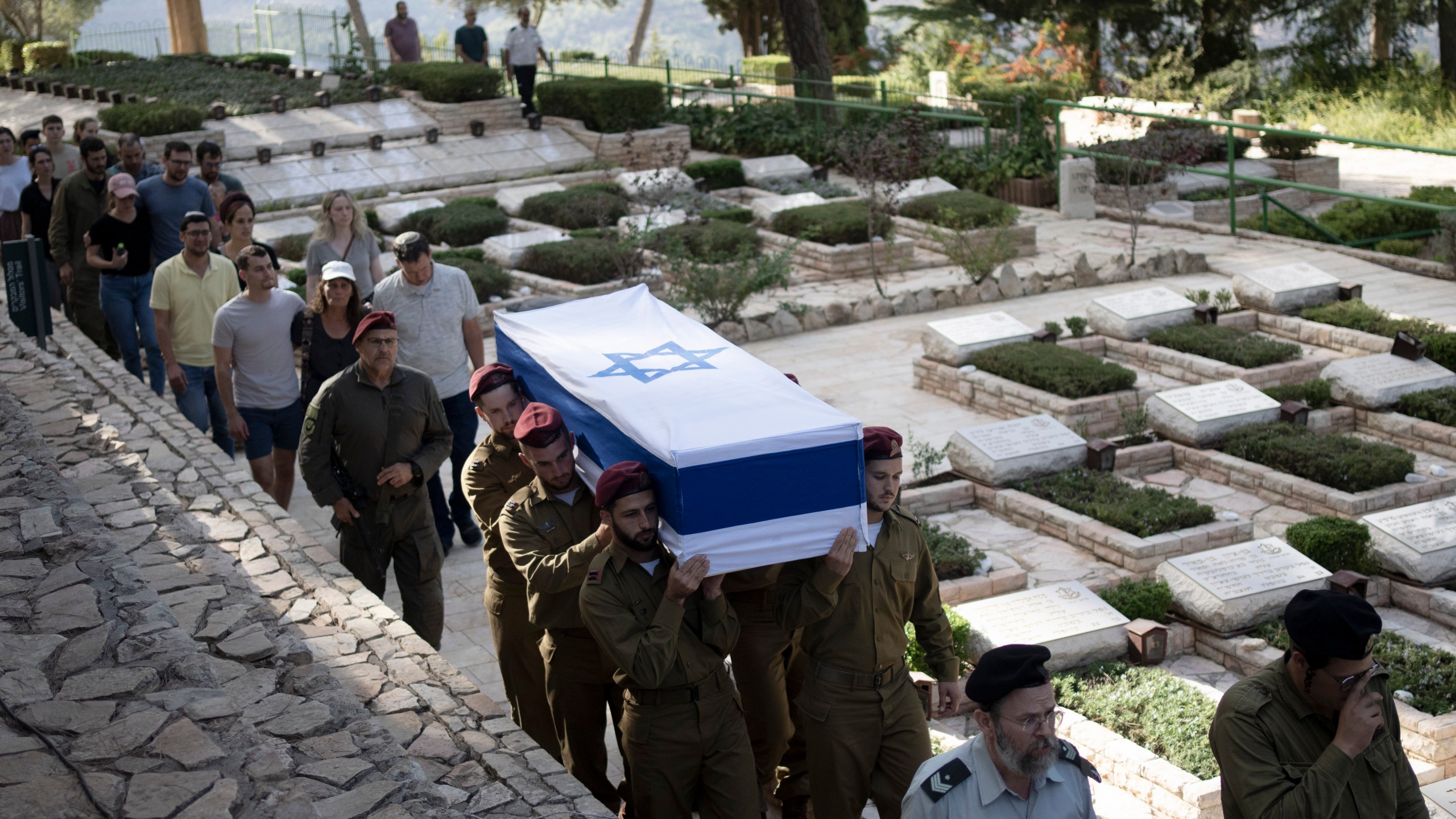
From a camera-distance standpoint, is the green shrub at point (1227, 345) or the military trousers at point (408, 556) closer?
the military trousers at point (408, 556)

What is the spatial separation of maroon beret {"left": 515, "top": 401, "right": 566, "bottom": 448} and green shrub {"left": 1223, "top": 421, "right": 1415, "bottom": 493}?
525 centimetres

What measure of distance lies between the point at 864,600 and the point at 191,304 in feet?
17.0

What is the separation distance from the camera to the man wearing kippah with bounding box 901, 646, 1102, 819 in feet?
11.1

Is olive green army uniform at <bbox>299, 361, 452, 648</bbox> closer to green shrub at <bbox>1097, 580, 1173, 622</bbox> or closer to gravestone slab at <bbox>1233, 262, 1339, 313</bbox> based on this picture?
green shrub at <bbox>1097, 580, 1173, 622</bbox>

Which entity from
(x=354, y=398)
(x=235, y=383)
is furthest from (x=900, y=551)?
(x=235, y=383)

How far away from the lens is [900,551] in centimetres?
443

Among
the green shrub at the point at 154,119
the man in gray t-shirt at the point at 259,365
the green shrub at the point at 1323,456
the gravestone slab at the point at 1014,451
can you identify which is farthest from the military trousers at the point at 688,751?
the green shrub at the point at 154,119

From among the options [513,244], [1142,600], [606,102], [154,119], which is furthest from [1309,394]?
[154,119]

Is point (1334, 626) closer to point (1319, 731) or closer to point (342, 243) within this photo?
point (1319, 731)

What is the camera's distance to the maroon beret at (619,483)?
13.4ft

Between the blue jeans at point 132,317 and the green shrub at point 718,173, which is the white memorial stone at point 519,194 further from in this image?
the blue jeans at point 132,317

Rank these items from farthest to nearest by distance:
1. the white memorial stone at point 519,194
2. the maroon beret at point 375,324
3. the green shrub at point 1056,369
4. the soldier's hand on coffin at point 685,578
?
the white memorial stone at point 519,194, the green shrub at point 1056,369, the maroon beret at point 375,324, the soldier's hand on coffin at point 685,578

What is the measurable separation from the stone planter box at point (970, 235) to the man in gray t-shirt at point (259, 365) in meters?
7.89

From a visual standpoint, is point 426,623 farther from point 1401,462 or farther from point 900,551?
point 1401,462
